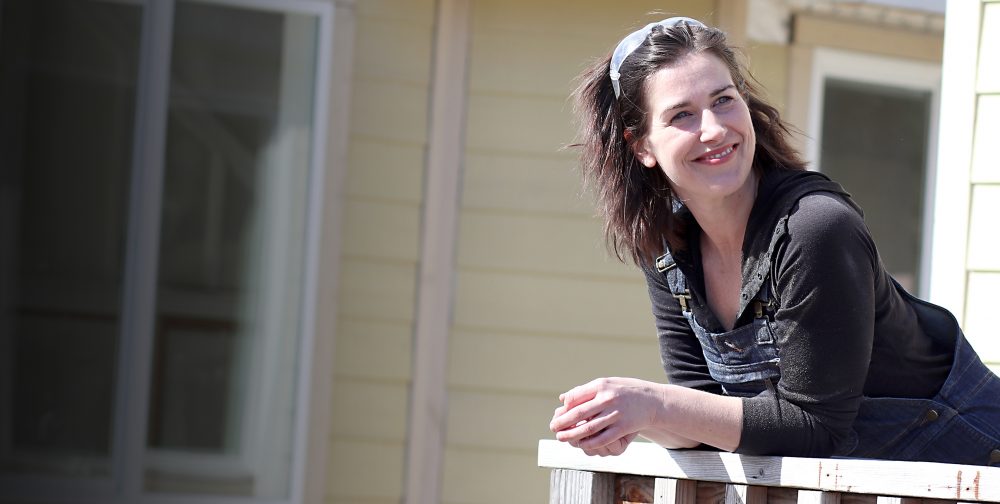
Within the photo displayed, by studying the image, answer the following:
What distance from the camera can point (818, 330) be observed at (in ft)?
5.68

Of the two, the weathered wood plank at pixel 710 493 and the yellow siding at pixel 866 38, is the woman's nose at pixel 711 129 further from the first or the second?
the yellow siding at pixel 866 38

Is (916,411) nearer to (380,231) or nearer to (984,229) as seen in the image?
(984,229)

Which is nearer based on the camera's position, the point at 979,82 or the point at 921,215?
the point at 979,82

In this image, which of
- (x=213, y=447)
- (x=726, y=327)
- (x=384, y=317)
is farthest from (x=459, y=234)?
(x=726, y=327)

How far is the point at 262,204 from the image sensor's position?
187 inches

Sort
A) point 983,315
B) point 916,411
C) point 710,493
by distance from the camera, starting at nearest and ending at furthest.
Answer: point 710,493 < point 916,411 < point 983,315

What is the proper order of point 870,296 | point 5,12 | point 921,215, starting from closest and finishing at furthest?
point 870,296
point 5,12
point 921,215

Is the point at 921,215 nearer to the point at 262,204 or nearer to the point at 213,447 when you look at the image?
the point at 262,204

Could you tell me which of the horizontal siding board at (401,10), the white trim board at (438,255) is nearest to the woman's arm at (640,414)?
the white trim board at (438,255)

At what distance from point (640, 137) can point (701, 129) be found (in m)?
0.17

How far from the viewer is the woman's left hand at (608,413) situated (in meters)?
1.74

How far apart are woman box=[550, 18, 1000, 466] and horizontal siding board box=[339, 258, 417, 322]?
2.45m

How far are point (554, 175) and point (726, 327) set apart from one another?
9.18 ft

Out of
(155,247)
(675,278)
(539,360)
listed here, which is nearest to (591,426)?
(675,278)
